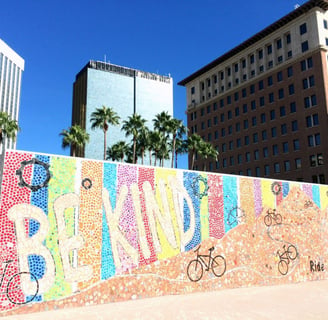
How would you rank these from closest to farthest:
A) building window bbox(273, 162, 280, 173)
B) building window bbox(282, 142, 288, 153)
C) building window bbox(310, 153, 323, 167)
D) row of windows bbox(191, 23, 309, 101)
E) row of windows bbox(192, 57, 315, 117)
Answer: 1. building window bbox(310, 153, 323, 167)
2. row of windows bbox(192, 57, 315, 117)
3. building window bbox(282, 142, 288, 153)
4. building window bbox(273, 162, 280, 173)
5. row of windows bbox(191, 23, 309, 101)

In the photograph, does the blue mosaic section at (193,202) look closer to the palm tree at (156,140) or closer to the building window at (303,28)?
the palm tree at (156,140)

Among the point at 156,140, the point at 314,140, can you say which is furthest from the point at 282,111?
the point at 156,140

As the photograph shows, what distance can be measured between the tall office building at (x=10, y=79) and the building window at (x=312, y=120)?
388 ft

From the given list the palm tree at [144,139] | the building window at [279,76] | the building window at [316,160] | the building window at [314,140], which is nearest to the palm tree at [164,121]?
the palm tree at [144,139]

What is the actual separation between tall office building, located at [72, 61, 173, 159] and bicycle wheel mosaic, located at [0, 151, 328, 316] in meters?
122

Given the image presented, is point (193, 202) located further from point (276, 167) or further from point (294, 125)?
point (276, 167)

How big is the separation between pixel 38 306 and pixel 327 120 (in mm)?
53064

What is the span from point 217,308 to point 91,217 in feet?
16.5

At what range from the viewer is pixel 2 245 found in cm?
1027

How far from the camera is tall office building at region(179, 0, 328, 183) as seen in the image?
5569 cm

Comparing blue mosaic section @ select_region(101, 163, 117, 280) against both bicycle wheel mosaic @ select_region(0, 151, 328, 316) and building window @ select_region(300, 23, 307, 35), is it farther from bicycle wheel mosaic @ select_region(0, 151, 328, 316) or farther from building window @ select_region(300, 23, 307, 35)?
building window @ select_region(300, 23, 307, 35)

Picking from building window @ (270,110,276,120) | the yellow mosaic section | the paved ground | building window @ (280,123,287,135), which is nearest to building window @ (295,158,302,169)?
building window @ (280,123,287,135)

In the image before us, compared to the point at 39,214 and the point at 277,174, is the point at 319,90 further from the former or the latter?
the point at 39,214

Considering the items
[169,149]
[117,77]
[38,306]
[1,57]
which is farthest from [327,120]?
[1,57]
